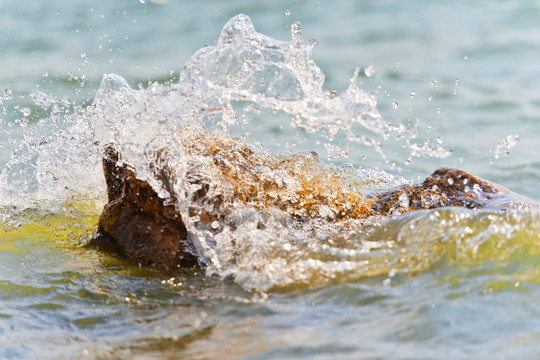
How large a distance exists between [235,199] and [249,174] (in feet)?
0.74

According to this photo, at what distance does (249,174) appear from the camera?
3.34m

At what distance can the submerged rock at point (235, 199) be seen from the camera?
3025mm

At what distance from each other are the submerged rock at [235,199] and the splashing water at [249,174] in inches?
0.4

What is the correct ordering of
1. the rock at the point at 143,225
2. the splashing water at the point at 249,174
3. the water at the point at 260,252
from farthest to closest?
the rock at the point at 143,225, the splashing water at the point at 249,174, the water at the point at 260,252

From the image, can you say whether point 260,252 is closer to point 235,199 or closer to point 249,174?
point 235,199

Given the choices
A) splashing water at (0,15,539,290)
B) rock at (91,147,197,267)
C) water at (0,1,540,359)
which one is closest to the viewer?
water at (0,1,540,359)

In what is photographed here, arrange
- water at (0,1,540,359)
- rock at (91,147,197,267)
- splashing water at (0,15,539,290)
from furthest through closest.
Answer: rock at (91,147,197,267)
splashing water at (0,15,539,290)
water at (0,1,540,359)

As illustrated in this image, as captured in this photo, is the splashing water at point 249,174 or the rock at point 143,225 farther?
the rock at point 143,225

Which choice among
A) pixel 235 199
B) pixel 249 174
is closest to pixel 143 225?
pixel 235 199

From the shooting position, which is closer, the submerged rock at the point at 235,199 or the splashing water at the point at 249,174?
the splashing water at the point at 249,174

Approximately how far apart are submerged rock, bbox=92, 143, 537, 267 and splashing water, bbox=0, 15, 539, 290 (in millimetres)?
11

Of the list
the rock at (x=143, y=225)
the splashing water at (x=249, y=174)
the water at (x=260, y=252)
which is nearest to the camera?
the water at (x=260, y=252)

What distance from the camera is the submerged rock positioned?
3025mm

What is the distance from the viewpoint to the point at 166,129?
315 centimetres
